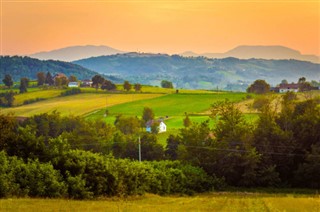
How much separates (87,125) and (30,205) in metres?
48.4

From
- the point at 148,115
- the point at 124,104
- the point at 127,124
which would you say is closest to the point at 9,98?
the point at 124,104

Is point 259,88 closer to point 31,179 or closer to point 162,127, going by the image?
point 162,127

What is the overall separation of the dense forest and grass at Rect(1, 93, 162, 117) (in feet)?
66.4

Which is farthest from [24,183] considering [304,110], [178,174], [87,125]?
[87,125]

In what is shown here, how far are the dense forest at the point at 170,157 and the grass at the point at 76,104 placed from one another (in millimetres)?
20251

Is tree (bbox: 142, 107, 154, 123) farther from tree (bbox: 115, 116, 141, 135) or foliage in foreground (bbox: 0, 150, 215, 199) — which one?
foliage in foreground (bbox: 0, 150, 215, 199)

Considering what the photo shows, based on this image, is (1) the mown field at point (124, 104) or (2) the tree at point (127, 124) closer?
(2) the tree at point (127, 124)

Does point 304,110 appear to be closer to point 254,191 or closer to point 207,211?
point 254,191

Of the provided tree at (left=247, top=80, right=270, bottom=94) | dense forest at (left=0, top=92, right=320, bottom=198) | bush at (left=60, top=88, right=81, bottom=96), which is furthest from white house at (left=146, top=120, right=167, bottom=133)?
bush at (left=60, top=88, right=81, bottom=96)

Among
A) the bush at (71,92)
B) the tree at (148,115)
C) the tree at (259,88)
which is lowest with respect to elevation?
the tree at (148,115)

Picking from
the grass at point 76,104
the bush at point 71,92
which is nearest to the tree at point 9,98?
the grass at point 76,104

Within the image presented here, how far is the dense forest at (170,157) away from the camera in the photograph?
2597 cm

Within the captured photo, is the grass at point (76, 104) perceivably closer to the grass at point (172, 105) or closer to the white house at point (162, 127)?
the grass at point (172, 105)

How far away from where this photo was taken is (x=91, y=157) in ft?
96.5
